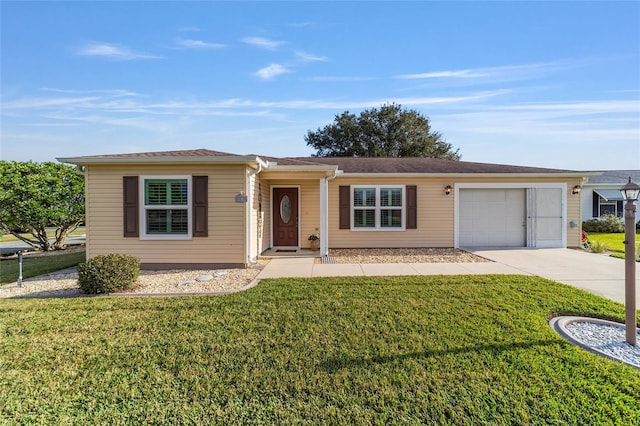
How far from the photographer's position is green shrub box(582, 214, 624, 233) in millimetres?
17797

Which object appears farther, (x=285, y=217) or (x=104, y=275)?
(x=285, y=217)

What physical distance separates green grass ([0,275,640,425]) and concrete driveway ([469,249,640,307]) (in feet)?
4.37

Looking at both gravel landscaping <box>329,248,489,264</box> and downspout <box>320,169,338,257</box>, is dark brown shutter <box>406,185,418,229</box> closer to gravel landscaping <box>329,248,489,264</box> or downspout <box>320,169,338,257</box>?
gravel landscaping <box>329,248,489,264</box>

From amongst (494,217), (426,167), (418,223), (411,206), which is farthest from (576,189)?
(411,206)

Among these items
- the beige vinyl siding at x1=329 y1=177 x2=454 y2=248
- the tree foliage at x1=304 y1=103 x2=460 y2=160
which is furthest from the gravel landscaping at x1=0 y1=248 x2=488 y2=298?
the tree foliage at x1=304 y1=103 x2=460 y2=160

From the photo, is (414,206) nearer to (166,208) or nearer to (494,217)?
(494,217)

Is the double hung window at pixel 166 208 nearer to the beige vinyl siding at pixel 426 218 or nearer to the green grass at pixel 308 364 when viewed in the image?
the green grass at pixel 308 364

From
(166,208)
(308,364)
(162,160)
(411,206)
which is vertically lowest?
(308,364)

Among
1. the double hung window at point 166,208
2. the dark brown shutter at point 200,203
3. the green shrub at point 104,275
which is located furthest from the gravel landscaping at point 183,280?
the dark brown shutter at point 200,203

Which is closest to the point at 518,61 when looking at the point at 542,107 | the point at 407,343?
the point at 542,107

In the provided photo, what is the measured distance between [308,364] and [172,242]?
6108mm

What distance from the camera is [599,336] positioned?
3.99 meters

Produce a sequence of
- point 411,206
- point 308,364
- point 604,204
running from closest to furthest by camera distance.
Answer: point 308,364
point 411,206
point 604,204

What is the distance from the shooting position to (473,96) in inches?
503
